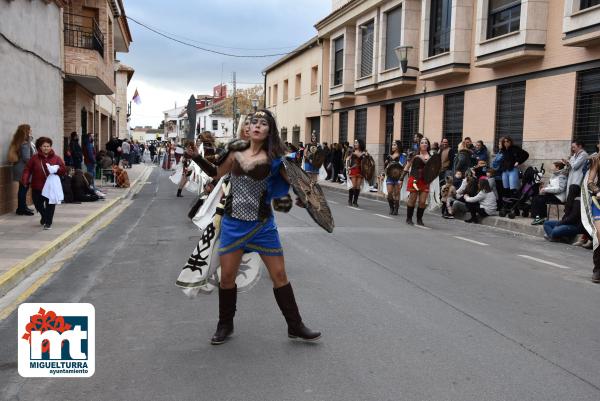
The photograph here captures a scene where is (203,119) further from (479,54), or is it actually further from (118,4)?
(479,54)

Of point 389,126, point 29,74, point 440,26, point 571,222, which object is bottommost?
point 571,222

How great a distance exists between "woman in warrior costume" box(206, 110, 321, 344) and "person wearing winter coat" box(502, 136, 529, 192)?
34.1 ft

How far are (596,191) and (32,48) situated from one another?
12135 millimetres

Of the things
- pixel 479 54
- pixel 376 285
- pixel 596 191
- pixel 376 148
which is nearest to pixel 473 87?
pixel 479 54

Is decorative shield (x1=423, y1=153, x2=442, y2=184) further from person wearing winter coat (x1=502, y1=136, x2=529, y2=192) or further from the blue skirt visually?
the blue skirt

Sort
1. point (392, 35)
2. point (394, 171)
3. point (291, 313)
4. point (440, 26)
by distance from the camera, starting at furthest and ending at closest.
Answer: point (392, 35) < point (440, 26) < point (394, 171) < point (291, 313)

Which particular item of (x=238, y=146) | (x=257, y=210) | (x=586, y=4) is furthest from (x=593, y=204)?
(x=586, y=4)

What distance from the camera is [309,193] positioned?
4391 mm

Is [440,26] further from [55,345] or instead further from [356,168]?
[55,345]

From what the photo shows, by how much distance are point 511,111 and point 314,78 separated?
18.6m

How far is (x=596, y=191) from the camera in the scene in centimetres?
700

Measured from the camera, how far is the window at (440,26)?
779 inches

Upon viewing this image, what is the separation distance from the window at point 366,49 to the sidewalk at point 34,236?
15.2 metres

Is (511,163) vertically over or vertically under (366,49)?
under
